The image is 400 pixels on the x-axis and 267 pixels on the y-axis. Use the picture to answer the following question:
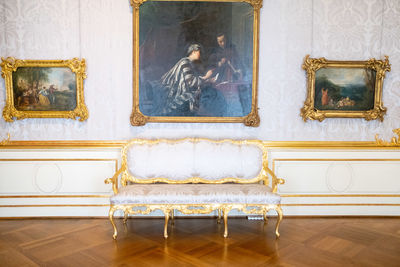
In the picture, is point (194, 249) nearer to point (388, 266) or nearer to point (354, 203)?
point (388, 266)

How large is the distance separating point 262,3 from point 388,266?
3.75 meters

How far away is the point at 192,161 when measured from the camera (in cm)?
421

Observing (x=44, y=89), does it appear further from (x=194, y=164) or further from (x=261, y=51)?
(x=261, y=51)

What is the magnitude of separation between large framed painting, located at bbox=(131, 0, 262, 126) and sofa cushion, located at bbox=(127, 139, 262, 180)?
0.43 meters

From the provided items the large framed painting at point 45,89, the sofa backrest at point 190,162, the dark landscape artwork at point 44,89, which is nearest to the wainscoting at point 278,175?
the sofa backrest at point 190,162

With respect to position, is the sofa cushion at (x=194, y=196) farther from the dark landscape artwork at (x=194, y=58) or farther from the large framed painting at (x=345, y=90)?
the large framed painting at (x=345, y=90)

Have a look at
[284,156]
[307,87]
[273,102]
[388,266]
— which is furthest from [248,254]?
[307,87]

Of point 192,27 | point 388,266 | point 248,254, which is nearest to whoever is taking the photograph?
point 388,266

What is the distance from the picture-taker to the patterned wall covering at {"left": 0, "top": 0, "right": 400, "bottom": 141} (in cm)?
430

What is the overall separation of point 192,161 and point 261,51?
6.51 feet

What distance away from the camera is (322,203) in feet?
14.8

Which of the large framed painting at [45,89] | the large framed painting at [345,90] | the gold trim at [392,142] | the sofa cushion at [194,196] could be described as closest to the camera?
the sofa cushion at [194,196]

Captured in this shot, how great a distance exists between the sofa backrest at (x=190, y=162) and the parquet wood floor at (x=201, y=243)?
0.66m

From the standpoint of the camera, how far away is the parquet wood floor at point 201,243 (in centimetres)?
302
